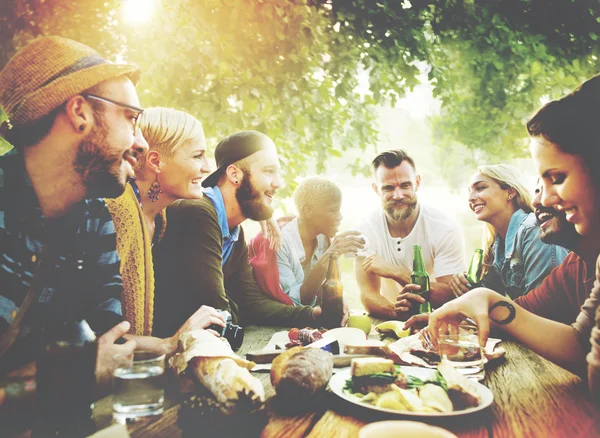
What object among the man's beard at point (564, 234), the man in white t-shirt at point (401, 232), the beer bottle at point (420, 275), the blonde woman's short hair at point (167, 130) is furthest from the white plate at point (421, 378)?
the man in white t-shirt at point (401, 232)

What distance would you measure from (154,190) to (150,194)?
21mm

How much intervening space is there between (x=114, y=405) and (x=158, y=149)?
1.10 metres

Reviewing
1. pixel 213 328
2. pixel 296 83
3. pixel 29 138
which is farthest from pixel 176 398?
pixel 296 83

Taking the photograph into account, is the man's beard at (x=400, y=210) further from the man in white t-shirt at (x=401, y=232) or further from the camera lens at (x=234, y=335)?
the camera lens at (x=234, y=335)

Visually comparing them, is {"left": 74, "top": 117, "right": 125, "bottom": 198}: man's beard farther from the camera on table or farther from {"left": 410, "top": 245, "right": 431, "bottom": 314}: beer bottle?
{"left": 410, "top": 245, "right": 431, "bottom": 314}: beer bottle

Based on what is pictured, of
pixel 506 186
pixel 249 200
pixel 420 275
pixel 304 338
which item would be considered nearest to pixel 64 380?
pixel 304 338

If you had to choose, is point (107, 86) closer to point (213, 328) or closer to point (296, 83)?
point (213, 328)

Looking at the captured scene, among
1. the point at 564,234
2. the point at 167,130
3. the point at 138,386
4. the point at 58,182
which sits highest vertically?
the point at 167,130

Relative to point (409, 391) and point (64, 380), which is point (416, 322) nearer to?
point (409, 391)

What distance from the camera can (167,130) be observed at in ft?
5.99

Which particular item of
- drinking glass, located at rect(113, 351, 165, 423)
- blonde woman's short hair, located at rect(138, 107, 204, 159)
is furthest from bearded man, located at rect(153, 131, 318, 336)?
drinking glass, located at rect(113, 351, 165, 423)

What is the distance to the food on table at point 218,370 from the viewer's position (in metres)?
0.89

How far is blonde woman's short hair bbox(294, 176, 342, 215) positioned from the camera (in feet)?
9.78

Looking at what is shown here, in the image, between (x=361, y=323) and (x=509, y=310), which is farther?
(x=361, y=323)
